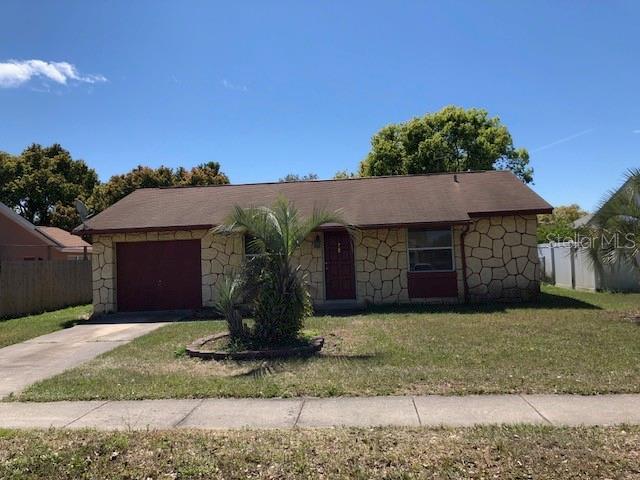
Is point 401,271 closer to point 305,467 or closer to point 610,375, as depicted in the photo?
point 610,375

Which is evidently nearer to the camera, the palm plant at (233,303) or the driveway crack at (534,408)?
the driveway crack at (534,408)

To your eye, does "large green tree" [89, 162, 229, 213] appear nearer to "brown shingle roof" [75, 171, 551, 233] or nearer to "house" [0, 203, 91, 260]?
"house" [0, 203, 91, 260]

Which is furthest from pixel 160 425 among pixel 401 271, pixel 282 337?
pixel 401 271

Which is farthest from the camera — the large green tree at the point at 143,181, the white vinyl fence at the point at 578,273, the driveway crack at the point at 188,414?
the large green tree at the point at 143,181

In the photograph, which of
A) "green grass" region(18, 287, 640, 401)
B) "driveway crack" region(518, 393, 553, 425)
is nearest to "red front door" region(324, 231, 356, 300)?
"green grass" region(18, 287, 640, 401)

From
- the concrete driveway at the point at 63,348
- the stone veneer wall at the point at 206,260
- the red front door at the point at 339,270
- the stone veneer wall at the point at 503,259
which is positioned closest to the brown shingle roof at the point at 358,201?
the stone veneer wall at the point at 206,260

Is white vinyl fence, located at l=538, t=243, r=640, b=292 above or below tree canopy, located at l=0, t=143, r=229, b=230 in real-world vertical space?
below

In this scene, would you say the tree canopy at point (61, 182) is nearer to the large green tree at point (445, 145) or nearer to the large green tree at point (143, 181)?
the large green tree at point (143, 181)

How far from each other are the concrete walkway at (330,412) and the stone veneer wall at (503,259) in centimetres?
1041

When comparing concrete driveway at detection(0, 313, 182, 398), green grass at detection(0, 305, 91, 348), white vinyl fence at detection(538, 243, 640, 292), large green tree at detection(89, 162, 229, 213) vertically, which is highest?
large green tree at detection(89, 162, 229, 213)

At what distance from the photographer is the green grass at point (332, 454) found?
4.67 metres

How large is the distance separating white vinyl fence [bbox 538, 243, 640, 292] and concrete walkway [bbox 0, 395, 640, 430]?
33.9ft

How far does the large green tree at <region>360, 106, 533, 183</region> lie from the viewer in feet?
125

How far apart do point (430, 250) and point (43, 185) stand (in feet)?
114
